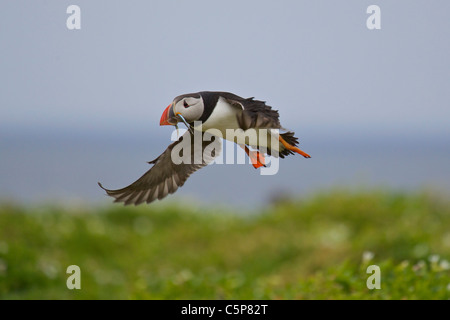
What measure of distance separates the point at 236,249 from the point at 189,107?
26.6 feet

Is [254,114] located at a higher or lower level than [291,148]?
higher

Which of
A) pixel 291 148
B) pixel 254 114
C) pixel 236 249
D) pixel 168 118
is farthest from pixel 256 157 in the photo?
pixel 236 249

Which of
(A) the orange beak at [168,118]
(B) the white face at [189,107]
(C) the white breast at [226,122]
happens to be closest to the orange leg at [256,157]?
(C) the white breast at [226,122]

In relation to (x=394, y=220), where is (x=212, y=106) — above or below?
above

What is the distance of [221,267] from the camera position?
9.44m

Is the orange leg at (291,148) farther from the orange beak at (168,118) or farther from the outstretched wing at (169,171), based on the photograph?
the outstretched wing at (169,171)

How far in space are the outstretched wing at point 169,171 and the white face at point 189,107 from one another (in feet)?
1.61

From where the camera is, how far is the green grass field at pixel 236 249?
536 centimetres

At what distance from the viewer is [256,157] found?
2299 millimetres

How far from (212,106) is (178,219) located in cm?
1108

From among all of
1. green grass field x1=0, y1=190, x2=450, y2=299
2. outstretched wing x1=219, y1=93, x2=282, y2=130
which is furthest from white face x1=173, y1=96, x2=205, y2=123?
Result: green grass field x1=0, y1=190, x2=450, y2=299

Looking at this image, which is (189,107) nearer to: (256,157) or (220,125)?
(220,125)
